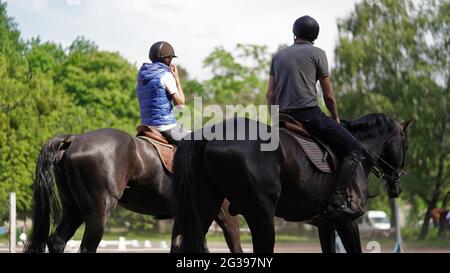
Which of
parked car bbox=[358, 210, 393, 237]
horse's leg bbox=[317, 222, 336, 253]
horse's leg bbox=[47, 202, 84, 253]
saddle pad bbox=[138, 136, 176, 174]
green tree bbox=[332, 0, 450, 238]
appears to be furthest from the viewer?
parked car bbox=[358, 210, 393, 237]

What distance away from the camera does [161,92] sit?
12281mm

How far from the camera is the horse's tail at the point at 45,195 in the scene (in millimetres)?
11859


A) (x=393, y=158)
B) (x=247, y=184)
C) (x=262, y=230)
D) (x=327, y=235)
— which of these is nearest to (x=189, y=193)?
(x=247, y=184)

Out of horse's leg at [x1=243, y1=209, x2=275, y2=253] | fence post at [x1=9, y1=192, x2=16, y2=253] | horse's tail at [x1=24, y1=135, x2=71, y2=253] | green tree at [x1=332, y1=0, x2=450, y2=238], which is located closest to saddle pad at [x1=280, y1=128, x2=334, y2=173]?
horse's leg at [x1=243, y1=209, x2=275, y2=253]

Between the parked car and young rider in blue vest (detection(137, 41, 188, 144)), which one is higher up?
young rider in blue vest (detection(137, 41, 188, 144))

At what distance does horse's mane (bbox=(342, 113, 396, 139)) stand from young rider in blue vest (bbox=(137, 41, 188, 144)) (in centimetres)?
260

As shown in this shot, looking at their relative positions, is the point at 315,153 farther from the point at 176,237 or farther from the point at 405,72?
the point at 405,72

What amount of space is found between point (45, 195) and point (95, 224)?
97 centimetres

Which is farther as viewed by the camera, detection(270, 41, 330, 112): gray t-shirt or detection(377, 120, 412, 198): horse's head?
detection(377, 120, 412, 198): horse's head

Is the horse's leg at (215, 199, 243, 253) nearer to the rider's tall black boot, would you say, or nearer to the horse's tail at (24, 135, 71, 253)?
the horse's tail at (24, 135, 71, 253)

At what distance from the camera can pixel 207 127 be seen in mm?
9172

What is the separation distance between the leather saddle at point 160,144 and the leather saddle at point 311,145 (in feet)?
9.58

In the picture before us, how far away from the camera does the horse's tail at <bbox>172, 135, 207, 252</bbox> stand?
8.98 meters

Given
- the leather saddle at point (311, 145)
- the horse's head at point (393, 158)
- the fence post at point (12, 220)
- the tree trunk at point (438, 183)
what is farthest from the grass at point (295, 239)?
the leather saddle at point (311, 145)
